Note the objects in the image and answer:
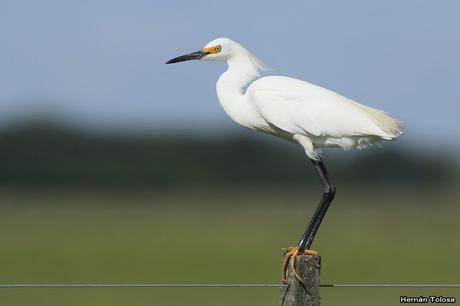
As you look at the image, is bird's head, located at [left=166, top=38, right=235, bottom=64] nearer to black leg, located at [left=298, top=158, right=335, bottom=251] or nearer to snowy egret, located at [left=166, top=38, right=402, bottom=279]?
snowy egret, located at [left=166, top=38, right=402, bottom=279]

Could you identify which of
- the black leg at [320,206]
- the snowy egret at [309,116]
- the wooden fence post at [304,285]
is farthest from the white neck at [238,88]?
the wooden fence post at [304,285]

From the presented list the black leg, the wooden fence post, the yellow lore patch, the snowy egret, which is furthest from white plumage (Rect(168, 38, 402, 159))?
the wooden fence post

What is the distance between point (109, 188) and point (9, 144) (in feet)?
25.5

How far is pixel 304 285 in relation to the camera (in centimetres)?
456

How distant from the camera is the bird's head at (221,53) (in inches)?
258

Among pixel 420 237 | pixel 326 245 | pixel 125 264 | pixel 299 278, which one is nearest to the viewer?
pixel 299 278

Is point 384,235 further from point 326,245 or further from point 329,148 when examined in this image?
point 329,148

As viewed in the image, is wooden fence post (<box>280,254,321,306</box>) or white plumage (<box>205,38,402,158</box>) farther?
white plumage (<box>205,38,402,158</box>)

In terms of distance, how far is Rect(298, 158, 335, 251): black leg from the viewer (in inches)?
212

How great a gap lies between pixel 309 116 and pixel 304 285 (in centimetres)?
167

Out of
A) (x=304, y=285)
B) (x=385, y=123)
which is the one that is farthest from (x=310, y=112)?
(x=304, y=285)

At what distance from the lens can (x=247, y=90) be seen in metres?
6.30

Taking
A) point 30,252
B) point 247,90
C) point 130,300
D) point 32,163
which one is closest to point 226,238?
point 30,252

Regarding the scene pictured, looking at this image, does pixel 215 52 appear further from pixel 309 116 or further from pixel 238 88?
pixel 309 116
